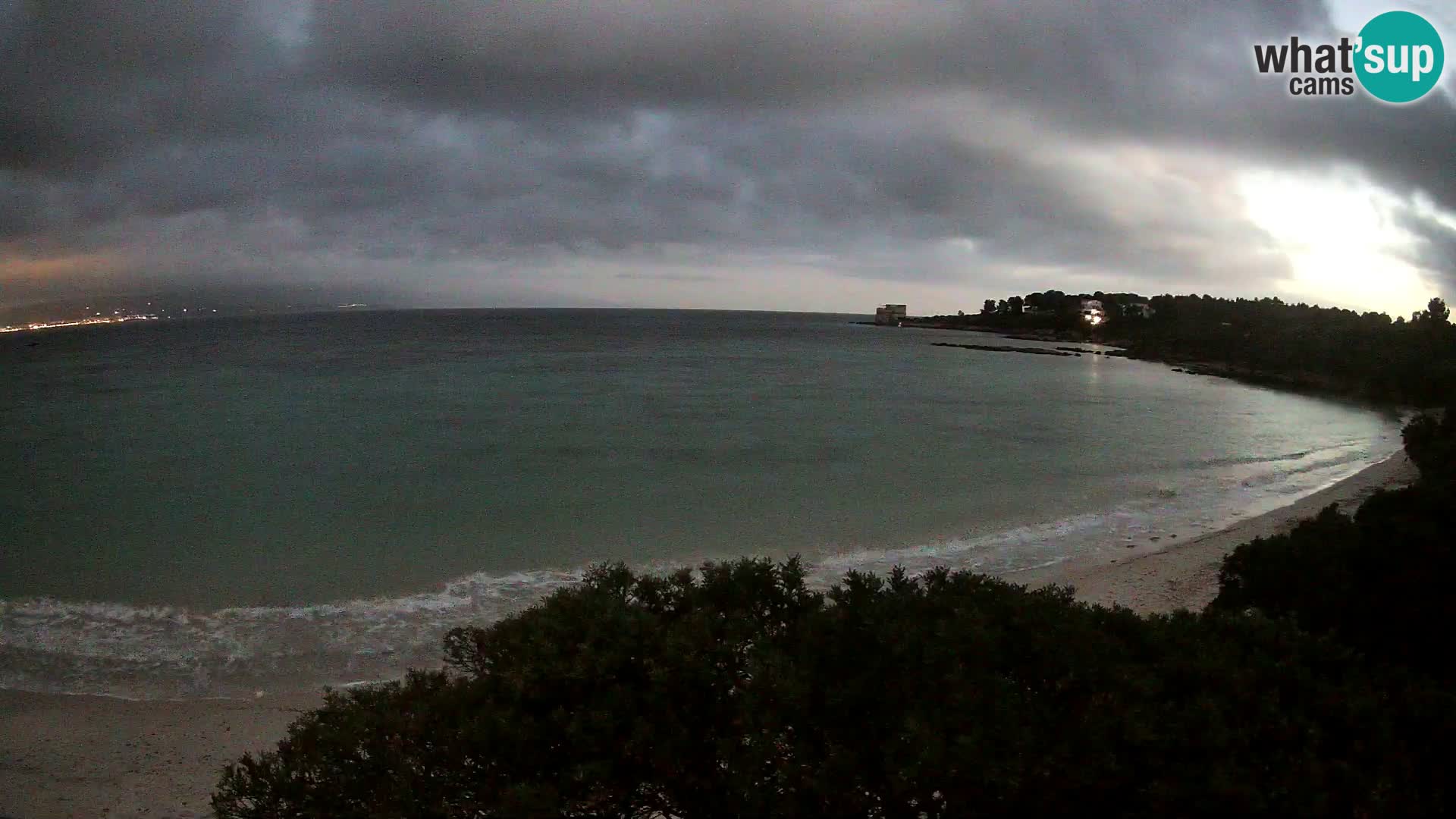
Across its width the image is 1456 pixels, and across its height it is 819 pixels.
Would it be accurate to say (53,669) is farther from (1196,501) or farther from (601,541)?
(1196,501)

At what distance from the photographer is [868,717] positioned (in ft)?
16.3

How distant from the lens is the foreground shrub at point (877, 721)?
427 cm

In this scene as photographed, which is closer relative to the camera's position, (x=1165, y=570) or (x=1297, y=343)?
(x=1165, y=570)

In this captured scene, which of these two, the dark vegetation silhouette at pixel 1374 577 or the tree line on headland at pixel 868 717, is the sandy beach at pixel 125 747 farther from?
the tree line on headland at pixel 868 717

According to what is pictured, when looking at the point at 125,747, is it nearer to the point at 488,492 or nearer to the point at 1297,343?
the point at 488,492

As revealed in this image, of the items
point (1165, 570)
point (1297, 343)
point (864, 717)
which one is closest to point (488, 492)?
point (1165, 570)

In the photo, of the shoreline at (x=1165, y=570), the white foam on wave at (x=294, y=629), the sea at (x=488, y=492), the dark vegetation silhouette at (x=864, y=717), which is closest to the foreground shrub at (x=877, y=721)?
the dark vegetation silhouette at (x=864, y=717)

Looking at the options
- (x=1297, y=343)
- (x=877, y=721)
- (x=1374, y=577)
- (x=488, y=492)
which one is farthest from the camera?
(x=1297, y=343)

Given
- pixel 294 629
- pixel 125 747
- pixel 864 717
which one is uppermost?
pixel 864 717

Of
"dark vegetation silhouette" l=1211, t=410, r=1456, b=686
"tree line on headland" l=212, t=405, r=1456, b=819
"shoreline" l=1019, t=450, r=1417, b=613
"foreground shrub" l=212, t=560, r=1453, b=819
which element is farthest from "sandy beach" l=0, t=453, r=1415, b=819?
"tree line on headland" l=212, t=405, r=1456, b=819

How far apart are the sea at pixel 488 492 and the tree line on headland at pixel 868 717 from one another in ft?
27.5

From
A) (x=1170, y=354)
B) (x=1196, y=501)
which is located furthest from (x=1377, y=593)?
(x=1170, y=354)

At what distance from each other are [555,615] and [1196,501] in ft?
78.9

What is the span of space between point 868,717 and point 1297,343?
79.9 metres
